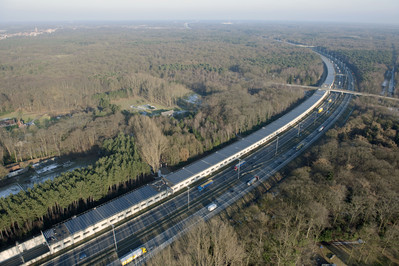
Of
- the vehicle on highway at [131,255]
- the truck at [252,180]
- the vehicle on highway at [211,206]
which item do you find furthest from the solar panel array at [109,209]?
the truck at [252,180]

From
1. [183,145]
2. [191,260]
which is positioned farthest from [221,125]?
[191,260]

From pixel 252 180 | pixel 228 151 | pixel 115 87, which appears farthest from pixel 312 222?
pixel 115 87

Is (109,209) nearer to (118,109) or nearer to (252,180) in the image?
(252,180)

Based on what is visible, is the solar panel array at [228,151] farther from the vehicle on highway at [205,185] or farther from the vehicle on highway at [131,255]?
the vehicle on highway at [131,255]

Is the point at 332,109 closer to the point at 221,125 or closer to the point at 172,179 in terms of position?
the point at 221,125

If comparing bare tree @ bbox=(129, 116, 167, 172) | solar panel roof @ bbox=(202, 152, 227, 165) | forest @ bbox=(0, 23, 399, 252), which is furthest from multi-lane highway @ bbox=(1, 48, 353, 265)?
bare tree @ bbox=(129, 116, 167, 172)

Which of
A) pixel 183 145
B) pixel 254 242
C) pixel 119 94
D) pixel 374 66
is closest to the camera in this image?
pixel 254 242
